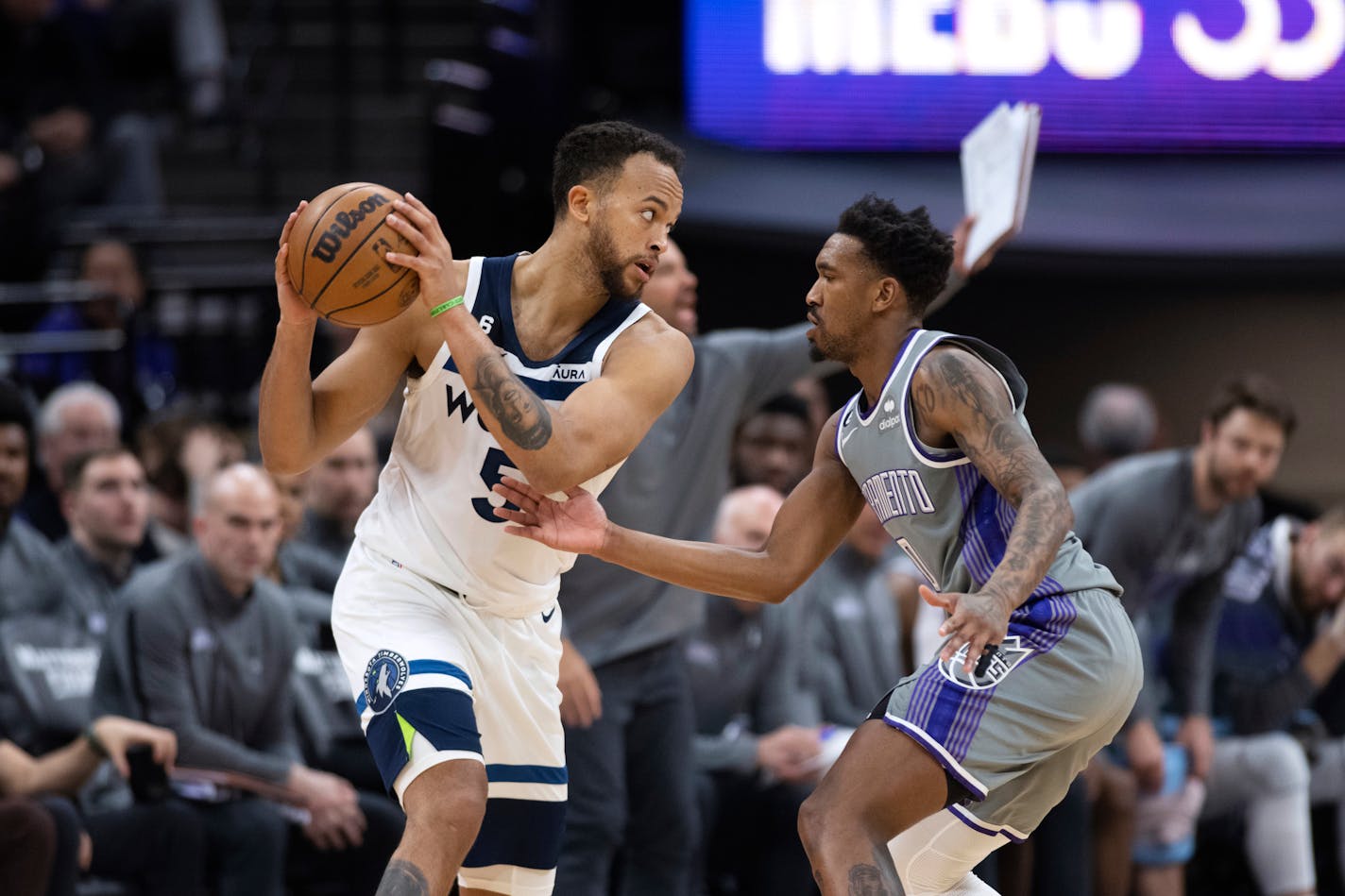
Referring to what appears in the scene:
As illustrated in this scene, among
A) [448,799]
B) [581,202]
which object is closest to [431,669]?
[448,799]

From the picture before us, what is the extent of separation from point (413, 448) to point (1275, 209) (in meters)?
7.70

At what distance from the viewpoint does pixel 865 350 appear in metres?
4.15

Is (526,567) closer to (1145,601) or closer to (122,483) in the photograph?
(122,483)

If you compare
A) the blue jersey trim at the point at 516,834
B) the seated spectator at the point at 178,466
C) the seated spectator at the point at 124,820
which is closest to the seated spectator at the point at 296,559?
the seated spectator at the point at 178,466

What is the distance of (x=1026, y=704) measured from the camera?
3.86 m

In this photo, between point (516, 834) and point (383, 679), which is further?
point (516, 834)

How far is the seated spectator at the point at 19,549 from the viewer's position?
653 cm

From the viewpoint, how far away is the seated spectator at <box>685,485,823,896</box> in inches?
266

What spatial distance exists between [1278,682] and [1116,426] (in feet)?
5.53

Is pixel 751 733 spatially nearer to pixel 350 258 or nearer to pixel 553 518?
pixel 553 518

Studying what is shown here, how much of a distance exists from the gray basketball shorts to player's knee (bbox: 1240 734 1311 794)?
12.1 ft

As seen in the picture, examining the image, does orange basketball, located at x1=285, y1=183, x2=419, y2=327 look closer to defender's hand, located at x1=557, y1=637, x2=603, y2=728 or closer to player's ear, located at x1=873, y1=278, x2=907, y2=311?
player's ear, located at x1=873, y1=278, x2=907, y2=311

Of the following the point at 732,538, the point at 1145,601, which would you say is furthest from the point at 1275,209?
the point at 732,538

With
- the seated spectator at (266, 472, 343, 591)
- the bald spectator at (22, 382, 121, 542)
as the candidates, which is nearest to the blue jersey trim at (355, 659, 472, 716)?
the seated spectator at (266, 472, 343, 591)
